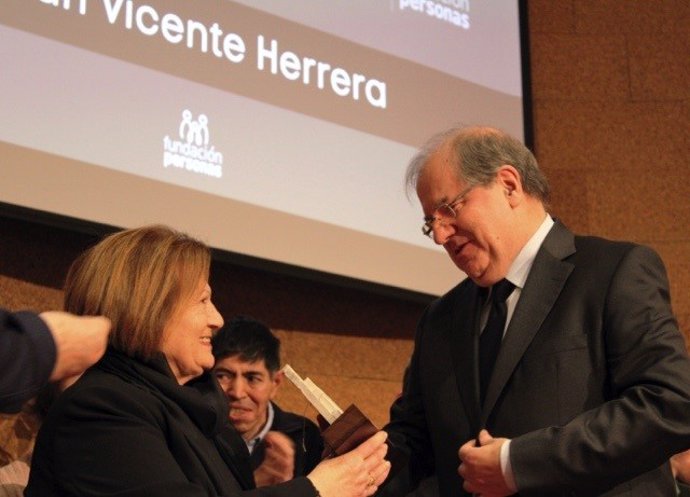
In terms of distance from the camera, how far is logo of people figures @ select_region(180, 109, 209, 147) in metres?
4.20

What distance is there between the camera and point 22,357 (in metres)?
1.40

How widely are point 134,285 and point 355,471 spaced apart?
61 centimetres

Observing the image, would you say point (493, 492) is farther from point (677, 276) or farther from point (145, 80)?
point (677, 276)

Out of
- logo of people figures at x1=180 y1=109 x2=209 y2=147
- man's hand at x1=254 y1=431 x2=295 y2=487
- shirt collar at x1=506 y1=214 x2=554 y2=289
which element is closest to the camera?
shirt collar at x1=506 y1=214 x2=554 y2=289

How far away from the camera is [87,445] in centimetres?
217

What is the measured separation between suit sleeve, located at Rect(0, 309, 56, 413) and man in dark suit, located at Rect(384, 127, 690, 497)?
1166 millimetres

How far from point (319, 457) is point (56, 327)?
A: 2.05m

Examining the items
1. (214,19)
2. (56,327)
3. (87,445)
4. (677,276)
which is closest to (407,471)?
(87,445)

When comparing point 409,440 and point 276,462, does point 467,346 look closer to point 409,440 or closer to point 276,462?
point 409,440

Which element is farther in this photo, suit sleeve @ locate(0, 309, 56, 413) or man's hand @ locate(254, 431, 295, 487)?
man's hand @ locate(254, 431, 295, 487)

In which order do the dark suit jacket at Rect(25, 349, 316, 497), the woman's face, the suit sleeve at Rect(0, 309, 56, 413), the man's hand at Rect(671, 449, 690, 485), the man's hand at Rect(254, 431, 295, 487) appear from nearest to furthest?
the suit sleeve at Rect(0, 309, 56, 413) < the dark suit jacket at Rect(25, 349, 316, 497) < the woman's face < the man's hand at Rect(671, 449, 690, 485) < the man's hand at Rect(254, 431, 295, 487)

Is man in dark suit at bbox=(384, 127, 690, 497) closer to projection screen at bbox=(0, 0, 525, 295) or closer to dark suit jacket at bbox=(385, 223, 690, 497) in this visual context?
dark suit jacket at bbox=(385, 223, 690, 497)

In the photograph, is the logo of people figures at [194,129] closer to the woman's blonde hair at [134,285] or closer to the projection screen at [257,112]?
the projection screen at [257,112]

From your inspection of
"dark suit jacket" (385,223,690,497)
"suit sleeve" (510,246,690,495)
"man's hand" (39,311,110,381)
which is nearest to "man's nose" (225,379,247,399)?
"dark suit jacket" (385,223,690,497)
